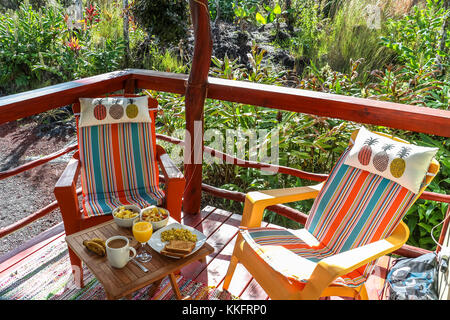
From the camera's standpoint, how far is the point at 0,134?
19.2 feet

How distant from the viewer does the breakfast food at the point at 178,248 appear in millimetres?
1521

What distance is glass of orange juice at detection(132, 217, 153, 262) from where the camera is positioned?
5.07 ft

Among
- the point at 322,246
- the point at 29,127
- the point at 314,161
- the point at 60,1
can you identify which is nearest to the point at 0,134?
the point at 29,127

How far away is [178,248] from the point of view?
1.53m

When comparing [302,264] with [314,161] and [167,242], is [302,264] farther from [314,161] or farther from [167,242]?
[314,161]

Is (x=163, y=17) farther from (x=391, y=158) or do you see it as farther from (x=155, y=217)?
(x=391, y=158)

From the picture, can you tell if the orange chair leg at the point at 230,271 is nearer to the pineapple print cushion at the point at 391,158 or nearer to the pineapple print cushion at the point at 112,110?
the pineapple print cushion at the point at 391,158

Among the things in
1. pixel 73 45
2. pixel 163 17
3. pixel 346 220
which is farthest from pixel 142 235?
pixel 73 45

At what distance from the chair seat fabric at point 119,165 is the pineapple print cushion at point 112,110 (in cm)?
4

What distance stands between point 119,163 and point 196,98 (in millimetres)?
661

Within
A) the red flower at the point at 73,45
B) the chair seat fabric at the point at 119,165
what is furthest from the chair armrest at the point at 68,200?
the red flower at the point at 73,45

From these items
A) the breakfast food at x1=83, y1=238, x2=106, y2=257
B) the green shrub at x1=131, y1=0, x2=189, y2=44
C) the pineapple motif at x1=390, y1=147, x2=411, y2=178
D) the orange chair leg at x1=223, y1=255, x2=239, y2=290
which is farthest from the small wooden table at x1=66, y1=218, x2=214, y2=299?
the green shrub at x1=131, y1=0, x2=189, y2=44

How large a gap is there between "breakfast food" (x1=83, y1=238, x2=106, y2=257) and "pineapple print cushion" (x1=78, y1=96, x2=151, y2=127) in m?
0.93

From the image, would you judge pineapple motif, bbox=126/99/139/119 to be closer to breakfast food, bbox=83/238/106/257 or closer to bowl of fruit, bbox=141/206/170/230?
bowl of fruit, bbox=141/206/170/230
